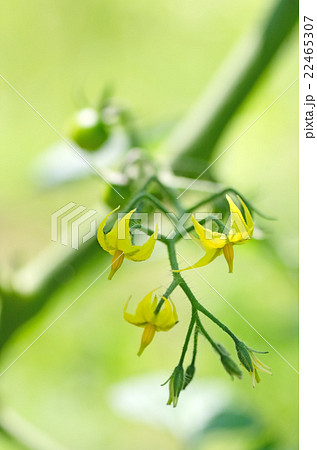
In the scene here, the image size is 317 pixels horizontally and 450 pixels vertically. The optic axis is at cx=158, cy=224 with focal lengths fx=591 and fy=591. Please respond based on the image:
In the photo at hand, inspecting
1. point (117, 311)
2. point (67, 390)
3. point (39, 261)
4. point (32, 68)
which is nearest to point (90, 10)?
point (32, 68)

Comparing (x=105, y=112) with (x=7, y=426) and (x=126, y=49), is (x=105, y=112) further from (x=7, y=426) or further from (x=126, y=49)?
(x=126, y=49)

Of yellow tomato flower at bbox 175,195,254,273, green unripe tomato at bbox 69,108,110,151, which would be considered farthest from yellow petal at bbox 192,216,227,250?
green unripe tomato at bbox 69,108,110,151

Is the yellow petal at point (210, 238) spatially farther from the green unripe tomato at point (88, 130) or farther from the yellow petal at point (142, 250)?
the green unripe tomato at point (88, 130)

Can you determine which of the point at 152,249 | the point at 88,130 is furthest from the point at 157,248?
the point at 152,249

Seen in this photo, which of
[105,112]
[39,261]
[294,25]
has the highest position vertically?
[294,25]

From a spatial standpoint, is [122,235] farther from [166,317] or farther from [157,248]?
[157,248]

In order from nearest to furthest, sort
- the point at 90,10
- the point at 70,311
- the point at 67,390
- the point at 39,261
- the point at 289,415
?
the point at 39,261 < the point at 289,415 < the point at 70,311 < the point at 67,390 < the point at 90,10

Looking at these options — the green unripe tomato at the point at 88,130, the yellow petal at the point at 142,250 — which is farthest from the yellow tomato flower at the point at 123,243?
the green unripe tomato at the point at 88,130
